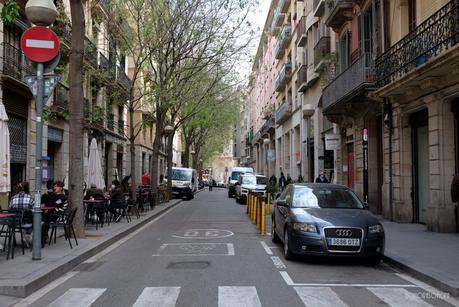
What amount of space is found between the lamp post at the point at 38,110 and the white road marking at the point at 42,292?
3.00 ft

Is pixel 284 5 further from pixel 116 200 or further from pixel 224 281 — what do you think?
pixel 224 281

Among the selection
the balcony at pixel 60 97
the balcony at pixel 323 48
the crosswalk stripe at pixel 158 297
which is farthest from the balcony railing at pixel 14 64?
the balcony at pixel 323 48

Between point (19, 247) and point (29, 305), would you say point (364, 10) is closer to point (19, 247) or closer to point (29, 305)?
point (19, 247)

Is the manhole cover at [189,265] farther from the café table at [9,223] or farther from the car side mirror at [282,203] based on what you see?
the café table at [9,223]

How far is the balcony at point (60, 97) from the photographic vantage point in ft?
74.4

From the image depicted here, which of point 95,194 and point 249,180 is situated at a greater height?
point 249,180

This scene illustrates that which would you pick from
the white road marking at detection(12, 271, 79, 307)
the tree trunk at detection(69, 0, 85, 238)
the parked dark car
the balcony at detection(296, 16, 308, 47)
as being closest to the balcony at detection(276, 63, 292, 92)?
the balcony at detection(296, 16, 308, 47)

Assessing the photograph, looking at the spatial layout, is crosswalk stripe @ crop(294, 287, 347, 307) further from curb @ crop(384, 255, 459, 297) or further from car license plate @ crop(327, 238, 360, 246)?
car license plate @ crop(327, 238, 360, 246)

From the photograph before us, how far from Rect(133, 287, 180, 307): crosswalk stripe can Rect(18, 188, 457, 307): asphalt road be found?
1 cm

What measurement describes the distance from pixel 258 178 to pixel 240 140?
74.5 m

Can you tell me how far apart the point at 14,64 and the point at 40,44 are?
9059mm

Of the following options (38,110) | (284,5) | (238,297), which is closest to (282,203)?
(238,297)

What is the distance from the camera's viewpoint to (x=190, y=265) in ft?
31.6

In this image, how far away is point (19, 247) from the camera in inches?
441
